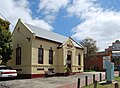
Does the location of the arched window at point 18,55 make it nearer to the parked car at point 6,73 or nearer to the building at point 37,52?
the building at point 37,52

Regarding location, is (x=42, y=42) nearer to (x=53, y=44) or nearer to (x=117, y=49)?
(x=53, y=44)

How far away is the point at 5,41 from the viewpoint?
2803 cm

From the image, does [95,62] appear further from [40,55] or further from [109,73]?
[109,73]

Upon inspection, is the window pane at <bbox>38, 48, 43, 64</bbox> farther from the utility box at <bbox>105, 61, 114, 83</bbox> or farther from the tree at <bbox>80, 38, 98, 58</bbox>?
the tree at <bbox>80, 38, 98, 58</bbox>

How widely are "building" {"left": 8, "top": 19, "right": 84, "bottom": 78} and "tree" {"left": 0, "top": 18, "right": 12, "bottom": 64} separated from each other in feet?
5.78

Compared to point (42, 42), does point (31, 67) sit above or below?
below

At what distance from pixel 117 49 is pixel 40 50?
8761 mm

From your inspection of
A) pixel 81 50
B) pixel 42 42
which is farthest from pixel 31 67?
pixel 81 50

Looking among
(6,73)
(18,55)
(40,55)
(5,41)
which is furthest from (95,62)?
(6,73)

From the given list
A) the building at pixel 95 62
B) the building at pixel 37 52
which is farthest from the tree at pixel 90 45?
the building at pixel 37 52

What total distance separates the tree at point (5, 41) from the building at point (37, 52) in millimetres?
1761

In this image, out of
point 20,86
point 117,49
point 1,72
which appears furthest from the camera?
point 117,49

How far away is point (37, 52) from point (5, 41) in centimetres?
379

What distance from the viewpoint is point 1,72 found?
931 inches
